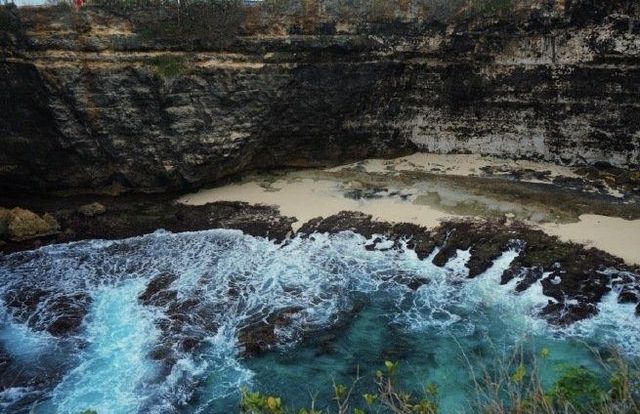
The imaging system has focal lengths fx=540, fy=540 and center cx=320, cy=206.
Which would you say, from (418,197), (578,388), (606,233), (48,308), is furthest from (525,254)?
(48,308)

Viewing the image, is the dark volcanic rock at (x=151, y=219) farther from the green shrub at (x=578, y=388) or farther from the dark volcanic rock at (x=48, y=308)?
the green shrub at (x=578, y=388)

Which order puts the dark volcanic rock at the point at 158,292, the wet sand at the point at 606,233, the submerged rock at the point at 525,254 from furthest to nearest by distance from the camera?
the wet sand at the point at 606,233, the dark volcanic rock at the point at 158,292, the submerged rock at the point at 525,254

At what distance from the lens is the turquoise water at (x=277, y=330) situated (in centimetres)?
1224

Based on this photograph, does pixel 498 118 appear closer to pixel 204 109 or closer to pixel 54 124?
pixel 204 109

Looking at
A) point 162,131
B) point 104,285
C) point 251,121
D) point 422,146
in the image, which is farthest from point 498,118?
point 104,285

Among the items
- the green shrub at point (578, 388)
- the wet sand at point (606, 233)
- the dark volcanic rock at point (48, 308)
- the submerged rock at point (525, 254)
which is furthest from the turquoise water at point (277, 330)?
the green shrub at point (578, 388)

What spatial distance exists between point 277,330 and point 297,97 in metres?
10.6

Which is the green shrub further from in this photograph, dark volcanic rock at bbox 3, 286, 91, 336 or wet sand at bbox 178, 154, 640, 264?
dark volcanic rock at bbox 3, 286, 91, 336

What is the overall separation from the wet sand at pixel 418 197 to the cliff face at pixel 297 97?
0.79 m

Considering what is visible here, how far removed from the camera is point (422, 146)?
75.7 feet

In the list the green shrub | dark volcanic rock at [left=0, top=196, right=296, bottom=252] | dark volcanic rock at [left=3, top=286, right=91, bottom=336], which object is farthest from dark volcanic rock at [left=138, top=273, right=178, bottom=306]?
the green shrub

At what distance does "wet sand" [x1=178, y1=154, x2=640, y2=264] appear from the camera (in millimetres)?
16688

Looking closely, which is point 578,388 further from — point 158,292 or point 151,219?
point 151,219

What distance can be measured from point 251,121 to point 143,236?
233 inches
